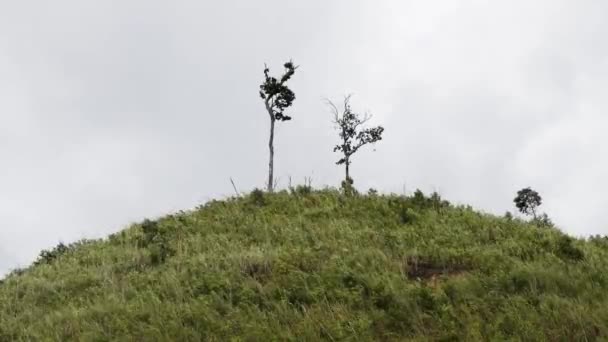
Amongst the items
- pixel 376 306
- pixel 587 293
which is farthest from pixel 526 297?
pixel 376 306

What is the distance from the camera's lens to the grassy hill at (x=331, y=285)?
23.1 ft

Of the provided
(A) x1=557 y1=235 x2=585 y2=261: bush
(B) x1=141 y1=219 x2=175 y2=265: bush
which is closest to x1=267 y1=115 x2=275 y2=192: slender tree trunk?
(B) x1=141 y1=219 x2=175 y2=265: bush

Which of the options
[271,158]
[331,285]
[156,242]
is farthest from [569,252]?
[271,158]

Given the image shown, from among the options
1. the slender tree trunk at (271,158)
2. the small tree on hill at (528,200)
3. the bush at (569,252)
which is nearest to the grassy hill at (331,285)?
the bush at (569,252)

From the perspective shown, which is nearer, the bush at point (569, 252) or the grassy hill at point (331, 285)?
the grassy hill at point (331, 285)

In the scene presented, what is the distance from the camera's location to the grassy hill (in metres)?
7.04

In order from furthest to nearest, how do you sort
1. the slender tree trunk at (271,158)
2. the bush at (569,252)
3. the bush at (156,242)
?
the slender tree trunk at (271,158) < the bush at (156,242) < the bush at (569,252)

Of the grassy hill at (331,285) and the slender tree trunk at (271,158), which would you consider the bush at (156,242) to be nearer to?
the grassy hill at (331,285)

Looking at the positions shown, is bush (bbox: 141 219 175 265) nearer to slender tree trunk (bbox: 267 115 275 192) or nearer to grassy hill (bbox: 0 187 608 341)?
grassy hill (bbox: 0 187 608 341)

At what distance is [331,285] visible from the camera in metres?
8.46

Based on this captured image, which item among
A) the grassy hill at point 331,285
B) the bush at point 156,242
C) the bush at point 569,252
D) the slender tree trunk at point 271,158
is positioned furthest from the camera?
the slender tree trunk at point 271,158

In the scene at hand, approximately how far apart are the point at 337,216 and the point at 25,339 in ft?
25.3

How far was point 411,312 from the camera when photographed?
7379 millimetres

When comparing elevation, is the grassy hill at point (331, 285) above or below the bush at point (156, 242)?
below
